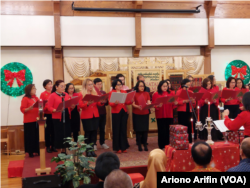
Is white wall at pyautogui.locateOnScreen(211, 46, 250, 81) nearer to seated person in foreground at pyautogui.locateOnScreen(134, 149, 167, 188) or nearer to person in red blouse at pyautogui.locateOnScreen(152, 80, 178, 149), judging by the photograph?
person in red blouse at pyautogui.locateOnScreen(152, 80, 178, 149)

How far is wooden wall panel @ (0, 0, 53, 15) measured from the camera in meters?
7.36

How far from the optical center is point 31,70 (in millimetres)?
7699

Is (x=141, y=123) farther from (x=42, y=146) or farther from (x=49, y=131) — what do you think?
(x=42, y=146)

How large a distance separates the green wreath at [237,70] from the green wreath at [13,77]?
5.58 meters

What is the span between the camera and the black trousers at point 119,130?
5.56m

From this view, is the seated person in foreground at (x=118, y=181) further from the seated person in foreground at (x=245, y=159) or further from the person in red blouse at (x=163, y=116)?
the person in red blouse at (x=163, y=116)

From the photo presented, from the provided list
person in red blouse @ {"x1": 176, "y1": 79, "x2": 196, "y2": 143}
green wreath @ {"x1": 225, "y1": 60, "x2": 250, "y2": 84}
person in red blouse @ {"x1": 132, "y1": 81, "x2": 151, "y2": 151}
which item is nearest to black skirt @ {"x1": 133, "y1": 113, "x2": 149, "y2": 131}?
person in red blouse @ {"x1": 132, "y1": 81, "x2": 151, "y2": 151}

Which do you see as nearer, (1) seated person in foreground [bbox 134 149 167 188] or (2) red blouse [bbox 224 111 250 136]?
(1) seated person in foreground [bbox 134 149 167 188]

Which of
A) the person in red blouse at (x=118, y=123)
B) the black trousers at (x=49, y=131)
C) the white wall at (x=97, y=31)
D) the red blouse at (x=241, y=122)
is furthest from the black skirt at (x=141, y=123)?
the white wall at (x=97, y=31)

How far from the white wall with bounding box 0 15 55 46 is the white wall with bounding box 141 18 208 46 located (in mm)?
2461

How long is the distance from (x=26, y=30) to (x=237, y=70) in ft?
19.7

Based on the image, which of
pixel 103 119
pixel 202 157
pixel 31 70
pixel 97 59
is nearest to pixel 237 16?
pixel 97 59

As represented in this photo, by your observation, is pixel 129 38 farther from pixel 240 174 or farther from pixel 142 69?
pixel 240 174

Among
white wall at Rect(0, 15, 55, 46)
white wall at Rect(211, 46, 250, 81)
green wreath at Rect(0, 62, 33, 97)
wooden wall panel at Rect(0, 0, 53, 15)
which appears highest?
wooden wall panel at Rect(0, 0, 53, 15)
